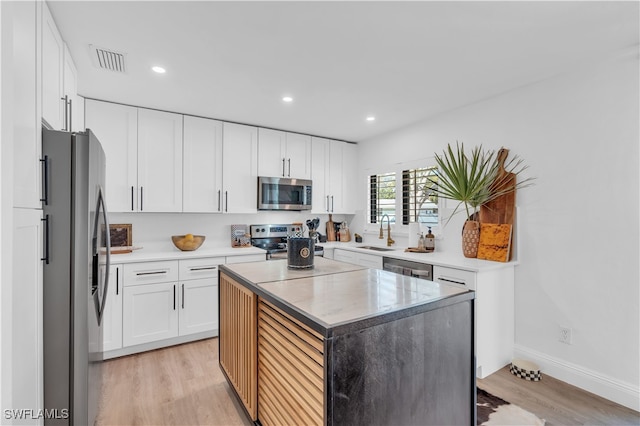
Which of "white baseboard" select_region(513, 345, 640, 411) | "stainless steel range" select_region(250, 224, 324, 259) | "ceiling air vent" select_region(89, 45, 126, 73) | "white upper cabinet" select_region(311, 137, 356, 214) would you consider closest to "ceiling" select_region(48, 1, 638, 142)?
"ceiling air vent" select_region(89, 45, 126, 73)

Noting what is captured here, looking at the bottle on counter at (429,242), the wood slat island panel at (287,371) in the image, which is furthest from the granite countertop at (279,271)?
the bottle on counter at (429,242)

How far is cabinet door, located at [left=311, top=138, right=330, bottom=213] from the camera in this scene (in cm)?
439

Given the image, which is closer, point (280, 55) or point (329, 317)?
point (329, 317)

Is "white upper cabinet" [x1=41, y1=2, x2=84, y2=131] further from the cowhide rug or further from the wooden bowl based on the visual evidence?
the cowhide rug

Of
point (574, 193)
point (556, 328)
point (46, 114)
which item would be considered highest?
point (46, 114)

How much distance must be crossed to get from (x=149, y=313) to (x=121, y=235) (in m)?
0.95

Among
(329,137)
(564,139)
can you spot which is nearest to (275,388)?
(564,139)

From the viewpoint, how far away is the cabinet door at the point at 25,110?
105 centimetres

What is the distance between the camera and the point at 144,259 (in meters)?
2.92

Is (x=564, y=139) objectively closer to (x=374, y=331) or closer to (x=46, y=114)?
(x=374, y=331)

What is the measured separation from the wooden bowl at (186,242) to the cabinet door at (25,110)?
2.14 m

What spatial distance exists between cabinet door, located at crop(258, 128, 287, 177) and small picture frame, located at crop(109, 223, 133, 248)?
5.23 ft

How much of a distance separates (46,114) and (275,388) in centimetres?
182

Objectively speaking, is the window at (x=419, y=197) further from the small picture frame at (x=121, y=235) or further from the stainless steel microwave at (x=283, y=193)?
the small picture frame at (x=121, y=235)
